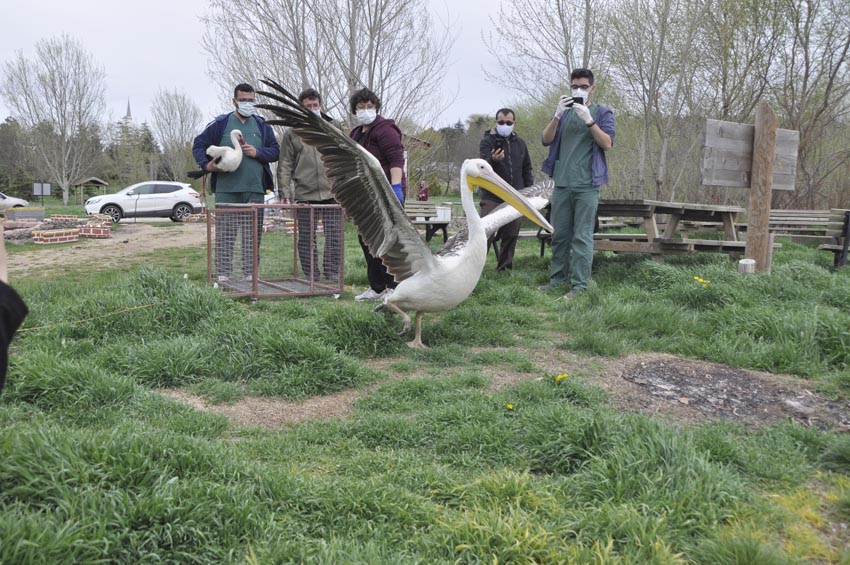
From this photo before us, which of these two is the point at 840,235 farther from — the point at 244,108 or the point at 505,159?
the point at 244,108

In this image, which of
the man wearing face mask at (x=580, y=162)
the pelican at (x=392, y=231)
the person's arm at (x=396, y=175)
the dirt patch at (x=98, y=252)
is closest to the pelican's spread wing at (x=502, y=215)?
the pelican at (x=392, y=231)

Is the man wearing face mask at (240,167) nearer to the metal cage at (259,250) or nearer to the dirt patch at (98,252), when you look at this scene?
the metal cage at (259,250)

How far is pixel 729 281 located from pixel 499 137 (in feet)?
11.2

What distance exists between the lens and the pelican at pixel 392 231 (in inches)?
195

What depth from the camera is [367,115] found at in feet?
21.1

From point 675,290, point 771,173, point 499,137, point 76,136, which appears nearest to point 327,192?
point 499,137

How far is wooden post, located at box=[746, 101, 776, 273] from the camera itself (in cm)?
716

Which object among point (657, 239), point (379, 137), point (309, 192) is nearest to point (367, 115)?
point (379, 137)

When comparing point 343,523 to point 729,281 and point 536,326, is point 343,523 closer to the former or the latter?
point 536,326

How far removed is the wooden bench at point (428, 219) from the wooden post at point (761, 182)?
569 cm

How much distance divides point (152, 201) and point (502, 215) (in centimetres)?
2320

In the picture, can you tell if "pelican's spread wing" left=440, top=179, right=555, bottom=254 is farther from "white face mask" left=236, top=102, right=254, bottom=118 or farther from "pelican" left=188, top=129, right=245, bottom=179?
"white face mask" left=236, top=102, right=254, bottom=118

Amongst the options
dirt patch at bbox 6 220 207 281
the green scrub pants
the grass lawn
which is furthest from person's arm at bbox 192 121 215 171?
the green scrub pants

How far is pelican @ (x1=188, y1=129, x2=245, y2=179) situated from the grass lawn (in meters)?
1.85
